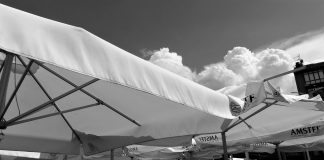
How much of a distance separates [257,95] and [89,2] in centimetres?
470

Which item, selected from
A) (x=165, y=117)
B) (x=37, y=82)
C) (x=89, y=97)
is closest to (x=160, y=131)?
(x=165, y=117)

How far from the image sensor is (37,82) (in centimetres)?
445

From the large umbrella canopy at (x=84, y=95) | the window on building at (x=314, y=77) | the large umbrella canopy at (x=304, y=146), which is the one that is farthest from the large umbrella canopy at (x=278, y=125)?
the window on building at (x=314, y=77)

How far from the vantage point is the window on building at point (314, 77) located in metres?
52.6

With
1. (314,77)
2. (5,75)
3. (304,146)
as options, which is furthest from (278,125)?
(314,77)

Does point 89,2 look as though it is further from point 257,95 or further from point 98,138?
point 257,95

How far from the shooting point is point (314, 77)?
53.4 m

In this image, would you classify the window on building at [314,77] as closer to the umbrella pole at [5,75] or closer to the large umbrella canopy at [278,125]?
the large umbrella canopy at [278,125]

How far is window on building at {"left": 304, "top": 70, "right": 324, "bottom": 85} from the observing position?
52.6 m

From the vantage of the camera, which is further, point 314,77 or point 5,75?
point 314,77

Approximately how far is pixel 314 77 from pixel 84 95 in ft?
177

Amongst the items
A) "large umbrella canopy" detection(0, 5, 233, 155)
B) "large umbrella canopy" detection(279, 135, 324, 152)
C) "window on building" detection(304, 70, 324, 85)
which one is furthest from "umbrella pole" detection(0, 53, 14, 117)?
"window on building" detection(304, 70, 324, 85)

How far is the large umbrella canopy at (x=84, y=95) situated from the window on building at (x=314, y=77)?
171 ft

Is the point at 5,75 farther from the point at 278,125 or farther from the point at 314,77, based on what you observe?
the point at 314,77
